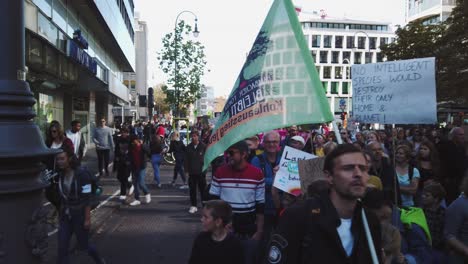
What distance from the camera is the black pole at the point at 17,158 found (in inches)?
97.5

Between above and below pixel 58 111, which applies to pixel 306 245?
below

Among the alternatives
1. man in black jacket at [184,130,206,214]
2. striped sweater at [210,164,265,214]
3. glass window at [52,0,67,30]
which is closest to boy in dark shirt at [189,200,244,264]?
striped sweater at [210,164,265,214]

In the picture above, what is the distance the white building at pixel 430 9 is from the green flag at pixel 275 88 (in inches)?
2168

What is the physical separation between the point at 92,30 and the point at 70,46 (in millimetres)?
12570

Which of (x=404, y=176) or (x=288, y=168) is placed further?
(x=404, y=176)

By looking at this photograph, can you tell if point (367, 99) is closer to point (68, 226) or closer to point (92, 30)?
point (68, 226)

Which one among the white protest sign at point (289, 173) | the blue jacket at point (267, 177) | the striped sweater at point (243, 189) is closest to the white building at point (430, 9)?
the blue jacket at point (267, 177)

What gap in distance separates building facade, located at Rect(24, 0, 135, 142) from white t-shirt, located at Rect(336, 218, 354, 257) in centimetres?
942

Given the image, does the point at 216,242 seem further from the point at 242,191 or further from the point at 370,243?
the point at 370,243

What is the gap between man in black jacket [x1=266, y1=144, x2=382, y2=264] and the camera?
92.5 inches

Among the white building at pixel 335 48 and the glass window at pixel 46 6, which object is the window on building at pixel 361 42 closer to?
the white building at pixel 335 48

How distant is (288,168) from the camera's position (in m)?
5.20

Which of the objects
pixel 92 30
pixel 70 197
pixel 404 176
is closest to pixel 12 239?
pixel 70 197

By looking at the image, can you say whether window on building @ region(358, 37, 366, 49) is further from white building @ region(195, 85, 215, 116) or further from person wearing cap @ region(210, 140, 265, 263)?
person wearing cap @ region(210, 140, 265, 263)
